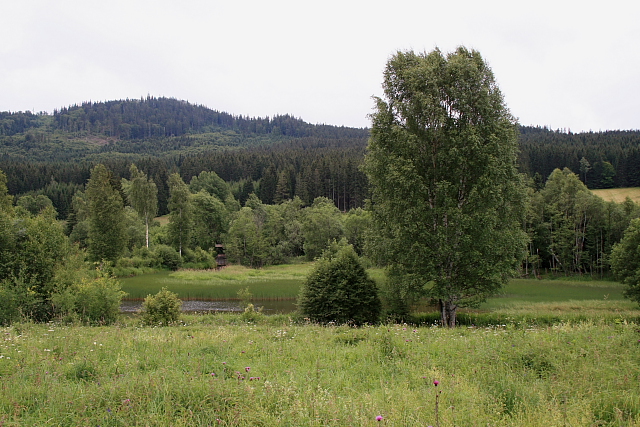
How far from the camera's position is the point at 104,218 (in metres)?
51.7

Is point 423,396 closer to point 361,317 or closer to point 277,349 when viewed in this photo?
point 277,349

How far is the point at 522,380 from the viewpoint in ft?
19.1

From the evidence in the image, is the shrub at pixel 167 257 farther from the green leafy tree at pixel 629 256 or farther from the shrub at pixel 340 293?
the green leafy tree at pixel 629 256

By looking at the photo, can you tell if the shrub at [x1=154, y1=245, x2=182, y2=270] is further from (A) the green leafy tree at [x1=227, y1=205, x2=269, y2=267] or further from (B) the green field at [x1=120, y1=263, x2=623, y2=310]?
(A) the green leafy tree at [x1=227, y1=205, x2=269, y2=267]

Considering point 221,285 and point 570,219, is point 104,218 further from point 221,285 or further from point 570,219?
point 570,219

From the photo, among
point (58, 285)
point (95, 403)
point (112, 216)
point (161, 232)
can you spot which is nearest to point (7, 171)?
point (161, 232)

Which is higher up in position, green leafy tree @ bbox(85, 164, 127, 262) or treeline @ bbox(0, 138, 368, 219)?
treeline @ bbox(0, 138, 368, 219)

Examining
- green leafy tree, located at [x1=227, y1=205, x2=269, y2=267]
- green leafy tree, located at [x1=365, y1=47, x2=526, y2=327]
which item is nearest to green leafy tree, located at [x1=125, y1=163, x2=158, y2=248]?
green leafy tree, located at [x1=227, y1=205, x2=269, y2=267]

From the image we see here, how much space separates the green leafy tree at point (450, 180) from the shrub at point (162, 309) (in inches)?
465

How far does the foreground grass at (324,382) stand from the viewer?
4582 millimetres

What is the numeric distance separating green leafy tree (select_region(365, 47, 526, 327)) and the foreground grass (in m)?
9.83

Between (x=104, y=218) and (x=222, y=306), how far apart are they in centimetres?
2918

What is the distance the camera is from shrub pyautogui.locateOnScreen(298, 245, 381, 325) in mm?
21750

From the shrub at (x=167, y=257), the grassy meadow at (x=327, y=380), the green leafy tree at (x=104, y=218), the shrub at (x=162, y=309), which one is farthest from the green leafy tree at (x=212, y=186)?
the grassy meadow at (x=327, y=380)
